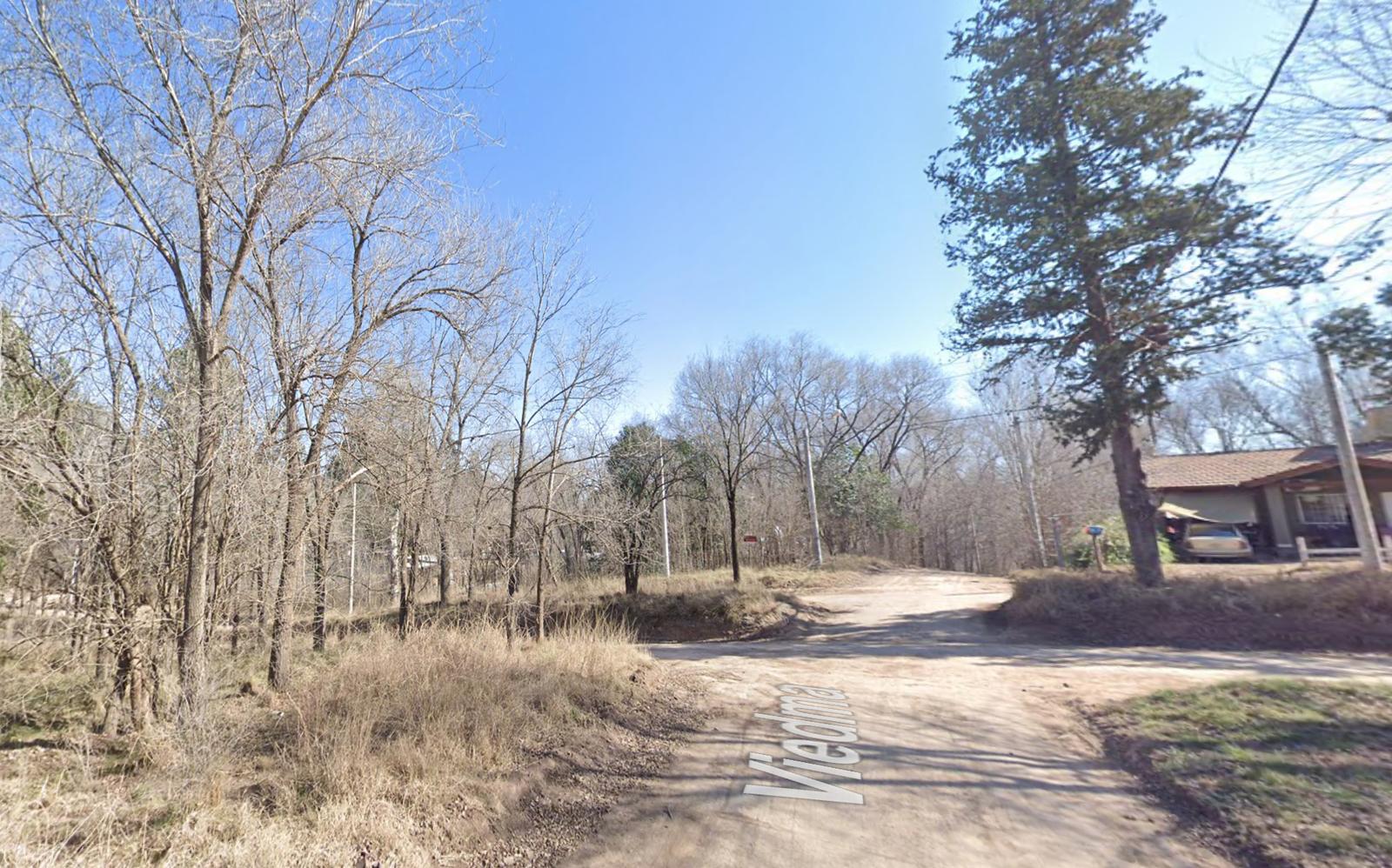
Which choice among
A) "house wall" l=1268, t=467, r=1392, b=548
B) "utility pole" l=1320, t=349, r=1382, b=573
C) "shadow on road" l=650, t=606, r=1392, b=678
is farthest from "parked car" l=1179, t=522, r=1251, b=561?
"shadow on road" l=650, t=606, r=1392, b=678

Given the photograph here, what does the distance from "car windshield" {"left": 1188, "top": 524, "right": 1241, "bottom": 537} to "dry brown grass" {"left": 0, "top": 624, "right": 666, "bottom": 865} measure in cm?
2410

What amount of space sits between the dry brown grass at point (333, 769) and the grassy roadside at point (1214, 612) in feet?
34.5

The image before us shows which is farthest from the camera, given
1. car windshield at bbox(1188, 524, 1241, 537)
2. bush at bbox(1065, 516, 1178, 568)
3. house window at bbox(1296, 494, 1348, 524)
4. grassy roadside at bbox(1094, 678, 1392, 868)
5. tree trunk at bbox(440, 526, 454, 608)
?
house window at bbox(1296, 494, 1348, 524)

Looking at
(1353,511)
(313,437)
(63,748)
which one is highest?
(313,437)

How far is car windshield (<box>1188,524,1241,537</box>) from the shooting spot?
2172 centimetres

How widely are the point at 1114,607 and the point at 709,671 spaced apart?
919cm

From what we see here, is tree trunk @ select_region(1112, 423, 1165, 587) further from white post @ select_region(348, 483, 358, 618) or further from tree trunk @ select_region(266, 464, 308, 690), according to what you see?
white post @ select_region(348, 483, 358, 618)

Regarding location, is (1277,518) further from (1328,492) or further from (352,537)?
(352,537)

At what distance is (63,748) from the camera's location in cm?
563

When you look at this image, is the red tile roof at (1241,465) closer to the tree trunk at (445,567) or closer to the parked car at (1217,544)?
the parked car at (1217,544)

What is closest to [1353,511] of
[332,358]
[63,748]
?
[332,358]

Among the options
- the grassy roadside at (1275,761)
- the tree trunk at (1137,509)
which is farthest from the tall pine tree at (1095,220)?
the grassy roadside at (1275,761)

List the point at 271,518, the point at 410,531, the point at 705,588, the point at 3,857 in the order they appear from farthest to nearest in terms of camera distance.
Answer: the point at 705,588 < the point at 410,531 < the point at 271,518 < the point at 3,857

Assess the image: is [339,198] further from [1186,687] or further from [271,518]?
[1186,687]
